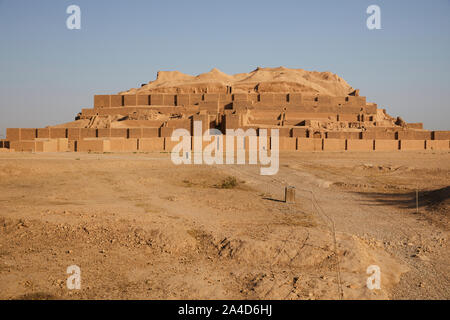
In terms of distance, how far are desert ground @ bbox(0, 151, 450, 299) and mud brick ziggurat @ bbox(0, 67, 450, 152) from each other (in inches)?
640

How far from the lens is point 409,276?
473 centimetres

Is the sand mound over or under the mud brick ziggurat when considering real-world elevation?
over

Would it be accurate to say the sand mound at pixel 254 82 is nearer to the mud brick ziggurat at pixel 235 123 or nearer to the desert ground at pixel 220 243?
the mud brick ziggurat at pixel 235 123

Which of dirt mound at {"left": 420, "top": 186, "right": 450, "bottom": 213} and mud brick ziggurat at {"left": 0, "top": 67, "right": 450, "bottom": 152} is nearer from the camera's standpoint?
dirt mound at {"left": 420, "top": 186, "right": 450, "bottom": 213}

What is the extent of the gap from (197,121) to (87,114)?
15.4m

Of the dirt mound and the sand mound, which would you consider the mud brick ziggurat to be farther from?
the dirt mound

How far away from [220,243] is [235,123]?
918 inches

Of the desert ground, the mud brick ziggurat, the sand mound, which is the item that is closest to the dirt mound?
the desert ground

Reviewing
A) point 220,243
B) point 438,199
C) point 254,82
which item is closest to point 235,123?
point 438,199

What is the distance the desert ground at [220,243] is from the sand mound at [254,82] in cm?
3538

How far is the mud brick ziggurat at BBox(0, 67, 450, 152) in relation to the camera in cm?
2733

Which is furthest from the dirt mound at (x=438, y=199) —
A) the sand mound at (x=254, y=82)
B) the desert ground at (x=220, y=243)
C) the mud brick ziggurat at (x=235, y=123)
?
the sand mound at (x=254, y=82)

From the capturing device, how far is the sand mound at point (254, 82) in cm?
4591

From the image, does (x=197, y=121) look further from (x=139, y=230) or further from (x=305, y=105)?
(x=139, y=230)
